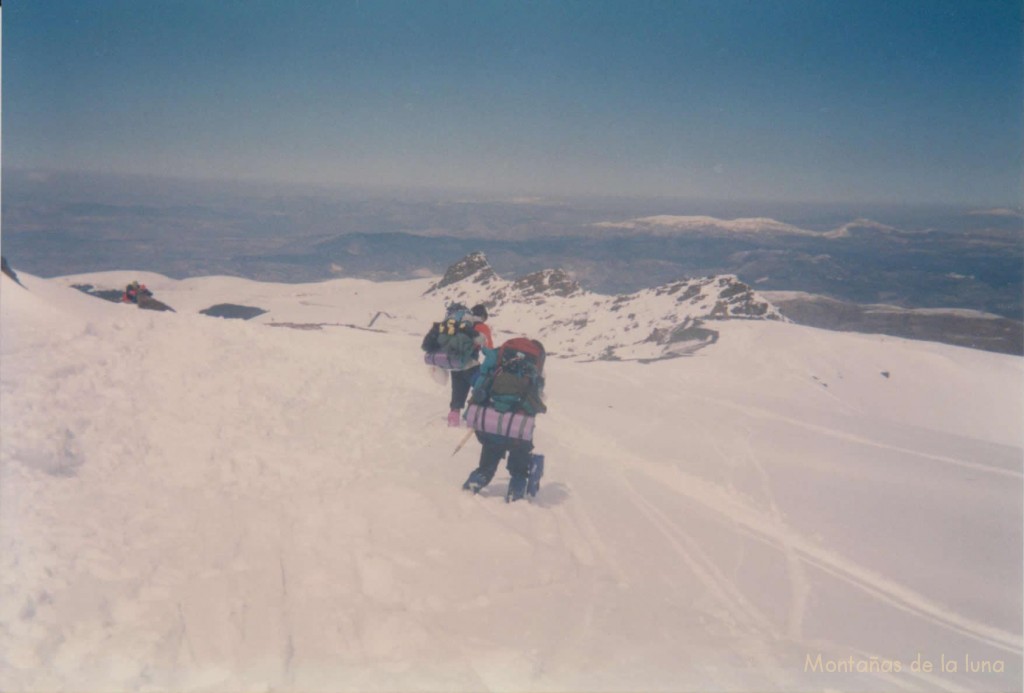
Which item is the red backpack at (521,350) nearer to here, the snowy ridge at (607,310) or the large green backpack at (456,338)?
the large green backpack at (456,338)

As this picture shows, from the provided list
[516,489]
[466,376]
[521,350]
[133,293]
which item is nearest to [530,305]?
[133,293]

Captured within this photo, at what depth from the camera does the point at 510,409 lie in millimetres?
5664

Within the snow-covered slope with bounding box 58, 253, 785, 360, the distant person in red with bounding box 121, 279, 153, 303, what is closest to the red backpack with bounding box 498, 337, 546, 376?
the snow-covered slope with bounding box 58, 253, 785, 360

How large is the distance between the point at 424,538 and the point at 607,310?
27.6 meters

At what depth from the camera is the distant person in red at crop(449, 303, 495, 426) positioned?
820 cm

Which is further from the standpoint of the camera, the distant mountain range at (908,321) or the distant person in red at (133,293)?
the distant mountain range at (908,321)

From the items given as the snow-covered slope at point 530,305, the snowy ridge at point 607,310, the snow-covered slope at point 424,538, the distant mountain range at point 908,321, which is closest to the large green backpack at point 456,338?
the snow-covered slope at point 424,538

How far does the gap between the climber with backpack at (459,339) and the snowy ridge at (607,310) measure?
11006 millimetres

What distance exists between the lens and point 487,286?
37.5 metres

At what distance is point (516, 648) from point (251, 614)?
150 cm

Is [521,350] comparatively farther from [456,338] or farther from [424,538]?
[456,338]

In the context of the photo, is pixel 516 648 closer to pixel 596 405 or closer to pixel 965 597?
pixel 965 597

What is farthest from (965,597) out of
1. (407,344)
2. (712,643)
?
(407,344)

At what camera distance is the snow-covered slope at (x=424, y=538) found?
3.30 m
